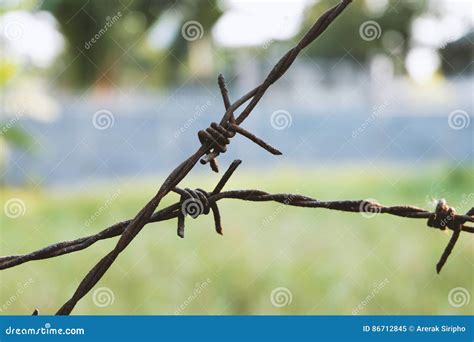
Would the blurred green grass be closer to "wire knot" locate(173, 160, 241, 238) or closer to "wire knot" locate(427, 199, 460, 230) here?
"wire knot" locate(427, 199, 460, 230)

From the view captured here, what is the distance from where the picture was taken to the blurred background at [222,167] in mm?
3148

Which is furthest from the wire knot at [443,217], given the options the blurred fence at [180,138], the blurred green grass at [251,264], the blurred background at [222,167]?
the blurred fence at [180,138]

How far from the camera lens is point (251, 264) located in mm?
3529

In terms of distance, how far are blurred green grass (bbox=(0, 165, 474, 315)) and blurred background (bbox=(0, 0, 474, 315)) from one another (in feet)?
0.04

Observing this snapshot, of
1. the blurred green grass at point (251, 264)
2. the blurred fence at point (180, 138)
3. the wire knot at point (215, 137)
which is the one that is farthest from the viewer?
the blurred fence at point (180, 138)

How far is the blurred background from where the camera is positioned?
124 inches

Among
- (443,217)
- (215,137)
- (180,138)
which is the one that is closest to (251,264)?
(443,217)

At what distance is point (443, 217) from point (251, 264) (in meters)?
2.67

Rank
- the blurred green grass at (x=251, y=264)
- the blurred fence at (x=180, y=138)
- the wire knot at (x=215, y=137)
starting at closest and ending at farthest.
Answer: the wire knot at (x=215, y=137) → the blurred green grass at (x=251, y=264) → the blurred fence at (x=180, y=138)

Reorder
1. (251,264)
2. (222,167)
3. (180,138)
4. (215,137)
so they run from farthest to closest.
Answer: (180,138), (222,167), (251,264), (215,137)

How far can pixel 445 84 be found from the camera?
52.0 ft

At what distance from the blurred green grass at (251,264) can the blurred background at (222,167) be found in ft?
0.04

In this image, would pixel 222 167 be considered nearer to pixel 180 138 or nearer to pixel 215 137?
pixel 180 138

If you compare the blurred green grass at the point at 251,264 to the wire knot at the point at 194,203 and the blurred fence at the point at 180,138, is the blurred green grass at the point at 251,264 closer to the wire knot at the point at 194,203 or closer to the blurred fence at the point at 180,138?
the wire knot at the point at 194,203
